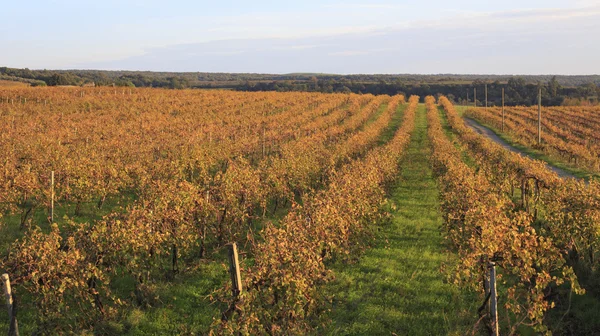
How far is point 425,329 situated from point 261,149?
73.7 ft

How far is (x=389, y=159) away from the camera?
1917cm

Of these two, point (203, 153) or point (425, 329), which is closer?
point (425, 329)

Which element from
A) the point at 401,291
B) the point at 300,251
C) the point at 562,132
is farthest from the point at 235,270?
the point at 562,132

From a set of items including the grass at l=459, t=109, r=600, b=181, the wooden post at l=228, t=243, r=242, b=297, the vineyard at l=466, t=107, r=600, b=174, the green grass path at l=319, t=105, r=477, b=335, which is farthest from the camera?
the vineyard at l=466, t=107, r=600, b=174

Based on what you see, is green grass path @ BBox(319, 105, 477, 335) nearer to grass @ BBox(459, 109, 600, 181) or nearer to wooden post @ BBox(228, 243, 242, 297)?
wooden post @ BBox(228, 243, 242, 297)

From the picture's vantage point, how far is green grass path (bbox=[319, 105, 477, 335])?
27.7 ft

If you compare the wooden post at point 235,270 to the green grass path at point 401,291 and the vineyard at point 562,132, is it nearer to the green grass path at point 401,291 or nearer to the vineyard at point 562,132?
the green grass path at point 401,291

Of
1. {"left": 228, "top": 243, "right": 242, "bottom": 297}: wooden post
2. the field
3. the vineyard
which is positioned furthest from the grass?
{"left": 228, "top": 243, "right": 242, "bottom": 297}: wooden post

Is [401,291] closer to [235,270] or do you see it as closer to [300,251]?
[300,251]

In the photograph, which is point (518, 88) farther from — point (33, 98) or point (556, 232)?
point (556, 232)

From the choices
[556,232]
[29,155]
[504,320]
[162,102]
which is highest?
[162,102]

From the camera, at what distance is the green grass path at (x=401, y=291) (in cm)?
845

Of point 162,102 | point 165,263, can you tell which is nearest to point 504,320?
point 165,263

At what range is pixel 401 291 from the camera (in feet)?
32.1
